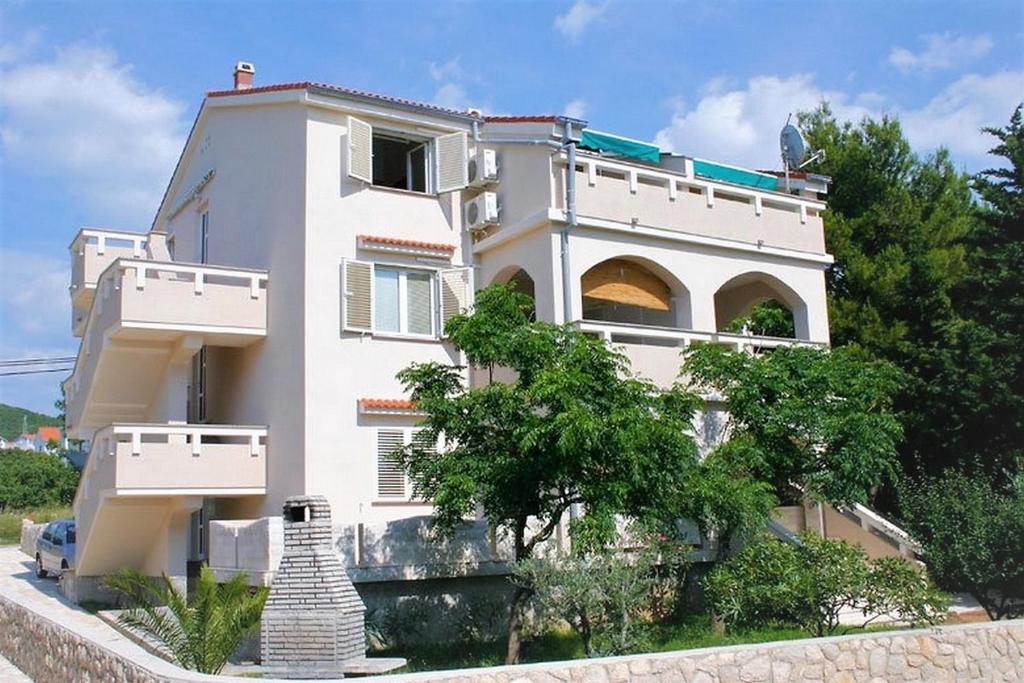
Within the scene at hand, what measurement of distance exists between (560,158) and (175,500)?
958cm

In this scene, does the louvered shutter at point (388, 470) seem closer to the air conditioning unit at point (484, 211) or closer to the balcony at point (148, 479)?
the balcony at point (148, 479)

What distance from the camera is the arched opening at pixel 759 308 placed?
21953mm

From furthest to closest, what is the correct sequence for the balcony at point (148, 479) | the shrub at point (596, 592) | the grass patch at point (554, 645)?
the balcony at point (148, 479), the grass patch at point (554, 645), the shrub at point (596, 592)

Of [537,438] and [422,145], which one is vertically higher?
[422,145]

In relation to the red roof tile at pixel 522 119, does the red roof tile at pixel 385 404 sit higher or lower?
lower

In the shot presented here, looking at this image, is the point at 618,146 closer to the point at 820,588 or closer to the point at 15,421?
the point at 820,588

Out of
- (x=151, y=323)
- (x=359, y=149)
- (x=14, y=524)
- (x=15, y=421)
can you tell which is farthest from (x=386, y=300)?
(x=15, y=421)

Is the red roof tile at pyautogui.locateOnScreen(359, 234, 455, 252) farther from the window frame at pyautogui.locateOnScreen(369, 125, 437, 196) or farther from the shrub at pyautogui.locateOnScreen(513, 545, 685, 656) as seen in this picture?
the shrub at pyautogui.locateOnScreen(513, 545, 685, 656)

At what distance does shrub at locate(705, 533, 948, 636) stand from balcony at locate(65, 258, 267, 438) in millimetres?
10782

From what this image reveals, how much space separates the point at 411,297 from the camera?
20.9m

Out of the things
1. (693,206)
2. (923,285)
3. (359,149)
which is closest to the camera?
(359,149)

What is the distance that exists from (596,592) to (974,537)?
7.18 meters

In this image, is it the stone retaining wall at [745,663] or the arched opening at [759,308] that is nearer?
the stone retaining wall at [745,663]

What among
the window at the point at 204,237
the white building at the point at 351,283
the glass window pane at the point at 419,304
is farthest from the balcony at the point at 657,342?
the window at the point at 204,237
